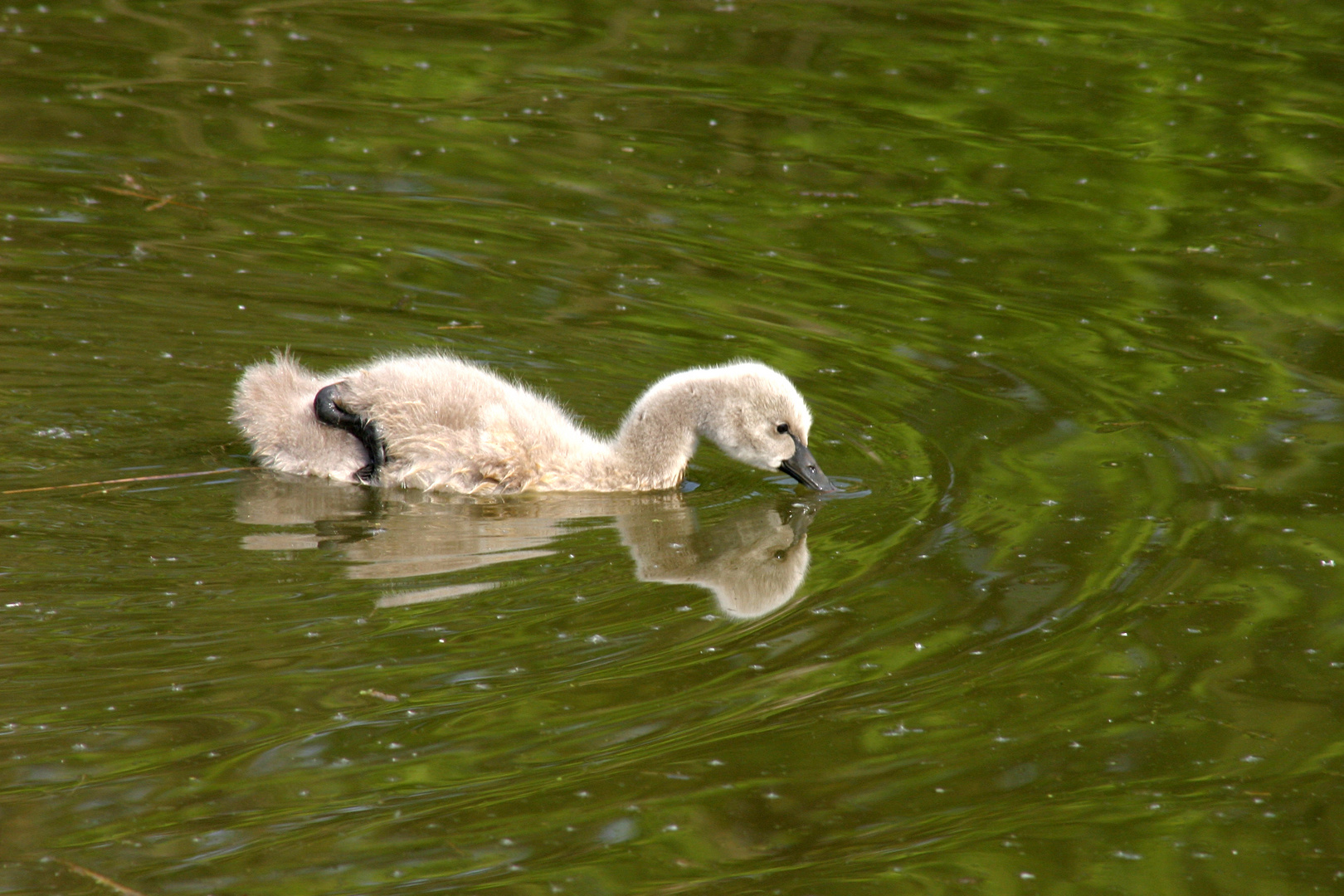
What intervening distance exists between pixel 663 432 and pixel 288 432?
55.7 inches

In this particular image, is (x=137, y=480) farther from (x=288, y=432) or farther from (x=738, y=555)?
(x=738, y=555)

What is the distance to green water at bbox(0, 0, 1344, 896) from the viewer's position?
4.22m

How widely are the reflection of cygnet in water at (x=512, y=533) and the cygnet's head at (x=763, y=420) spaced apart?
17 centimetres

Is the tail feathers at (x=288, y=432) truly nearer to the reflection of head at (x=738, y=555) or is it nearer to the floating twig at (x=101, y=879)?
the reflection of head at (x=738, y=555)

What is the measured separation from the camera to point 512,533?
19.7ft

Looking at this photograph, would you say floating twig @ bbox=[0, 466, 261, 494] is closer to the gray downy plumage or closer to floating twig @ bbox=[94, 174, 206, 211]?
the gray downy plumage

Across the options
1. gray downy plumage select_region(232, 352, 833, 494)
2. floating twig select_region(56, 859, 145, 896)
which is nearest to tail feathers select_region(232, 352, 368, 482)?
gray downy plumage select_region(232, 352, 833, 494)

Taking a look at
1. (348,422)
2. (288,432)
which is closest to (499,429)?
(348,422)

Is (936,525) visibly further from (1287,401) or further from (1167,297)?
(1167,297)

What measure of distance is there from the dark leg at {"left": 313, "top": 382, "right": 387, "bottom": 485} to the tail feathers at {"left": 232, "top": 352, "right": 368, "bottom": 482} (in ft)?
0.18

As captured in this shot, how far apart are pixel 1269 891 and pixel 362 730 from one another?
2.26 meters

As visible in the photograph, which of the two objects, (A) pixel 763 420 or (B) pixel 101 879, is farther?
(A) pixel 763 420

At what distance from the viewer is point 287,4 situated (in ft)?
40.6

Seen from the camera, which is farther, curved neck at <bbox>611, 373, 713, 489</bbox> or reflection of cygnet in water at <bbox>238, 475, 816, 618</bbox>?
curved neck at <bbox>611, 373, 713, 489</bbox>
